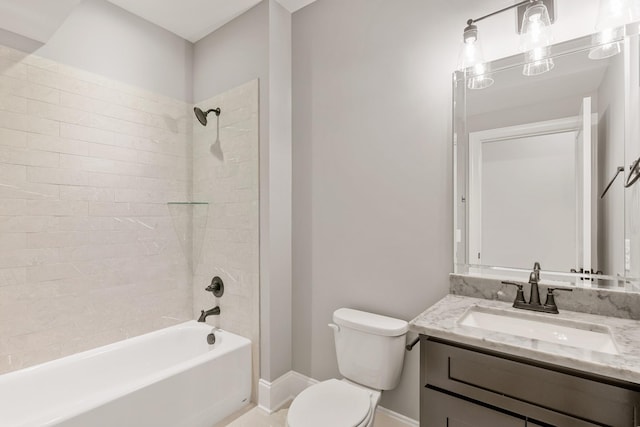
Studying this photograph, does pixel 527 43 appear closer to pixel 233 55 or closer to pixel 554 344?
pixel 554 344

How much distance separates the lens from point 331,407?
1524 mm

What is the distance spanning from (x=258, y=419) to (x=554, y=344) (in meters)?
A: 1.82

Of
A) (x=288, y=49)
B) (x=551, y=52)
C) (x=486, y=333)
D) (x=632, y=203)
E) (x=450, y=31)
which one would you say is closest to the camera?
(x=486, y=333)

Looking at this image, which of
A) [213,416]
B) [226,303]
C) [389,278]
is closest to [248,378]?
[213,416]

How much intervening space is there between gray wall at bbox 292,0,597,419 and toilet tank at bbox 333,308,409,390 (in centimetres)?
14

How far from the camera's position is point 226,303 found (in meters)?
2.48

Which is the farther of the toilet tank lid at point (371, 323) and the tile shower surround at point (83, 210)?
the tile shower surround at point (83, 210)

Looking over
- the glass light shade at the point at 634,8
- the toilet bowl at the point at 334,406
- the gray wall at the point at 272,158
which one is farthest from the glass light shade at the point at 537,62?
the toilet bowl at the point at 334,406

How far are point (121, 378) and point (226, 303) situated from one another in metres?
0.82

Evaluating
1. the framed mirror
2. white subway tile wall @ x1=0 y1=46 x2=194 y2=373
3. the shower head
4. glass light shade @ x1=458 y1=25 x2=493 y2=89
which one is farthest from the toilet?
the shower head

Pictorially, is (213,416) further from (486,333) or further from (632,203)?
(632,203)

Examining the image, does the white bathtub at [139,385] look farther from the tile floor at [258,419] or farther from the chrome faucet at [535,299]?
the chrome faucet at [535,299]

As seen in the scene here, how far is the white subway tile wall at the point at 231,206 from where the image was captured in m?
2.30

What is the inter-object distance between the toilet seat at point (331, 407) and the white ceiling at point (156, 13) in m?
2.33
